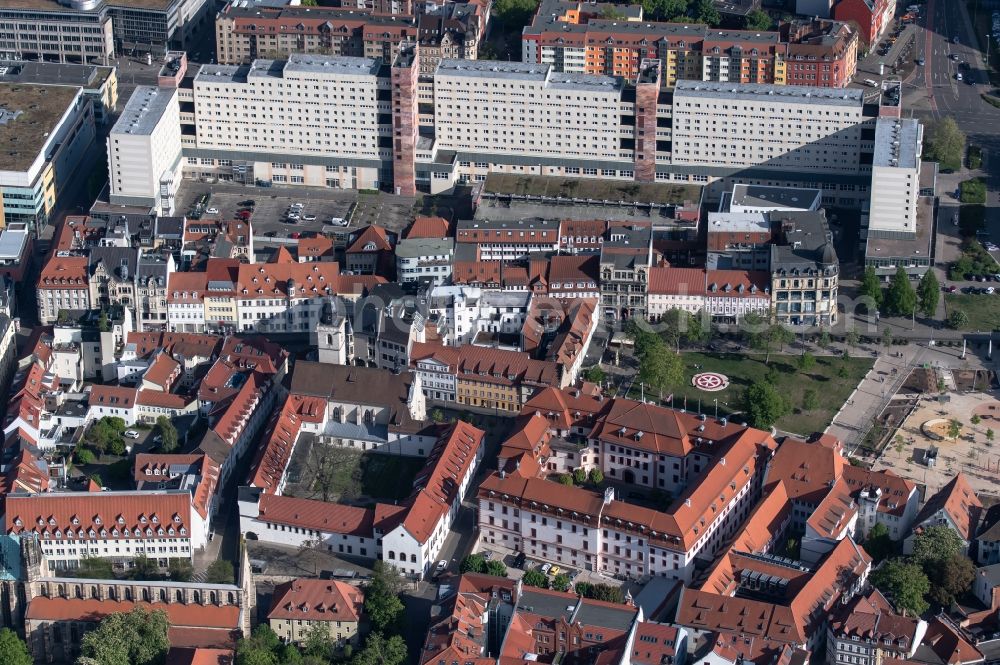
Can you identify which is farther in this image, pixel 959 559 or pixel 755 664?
pixel 959 559

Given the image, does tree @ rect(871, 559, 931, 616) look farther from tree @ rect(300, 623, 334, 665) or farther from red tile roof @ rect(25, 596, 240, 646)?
red tile roof @ rect(25, 596, 240, 646)

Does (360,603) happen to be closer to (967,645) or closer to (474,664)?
(474,664)

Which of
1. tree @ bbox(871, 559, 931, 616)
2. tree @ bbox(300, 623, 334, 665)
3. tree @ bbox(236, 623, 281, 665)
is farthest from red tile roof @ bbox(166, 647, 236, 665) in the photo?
tree @ bbox(871, 559, 931, 616)

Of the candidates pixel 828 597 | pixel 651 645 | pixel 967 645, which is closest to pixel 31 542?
pixel 651 645

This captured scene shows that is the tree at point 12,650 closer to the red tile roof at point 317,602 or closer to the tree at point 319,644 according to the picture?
the red tile roof at point 317,602

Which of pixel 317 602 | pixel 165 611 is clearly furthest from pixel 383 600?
pixel 165 611

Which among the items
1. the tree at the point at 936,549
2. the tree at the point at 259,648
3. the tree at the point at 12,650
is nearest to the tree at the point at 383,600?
the tree at the point at 259,648
